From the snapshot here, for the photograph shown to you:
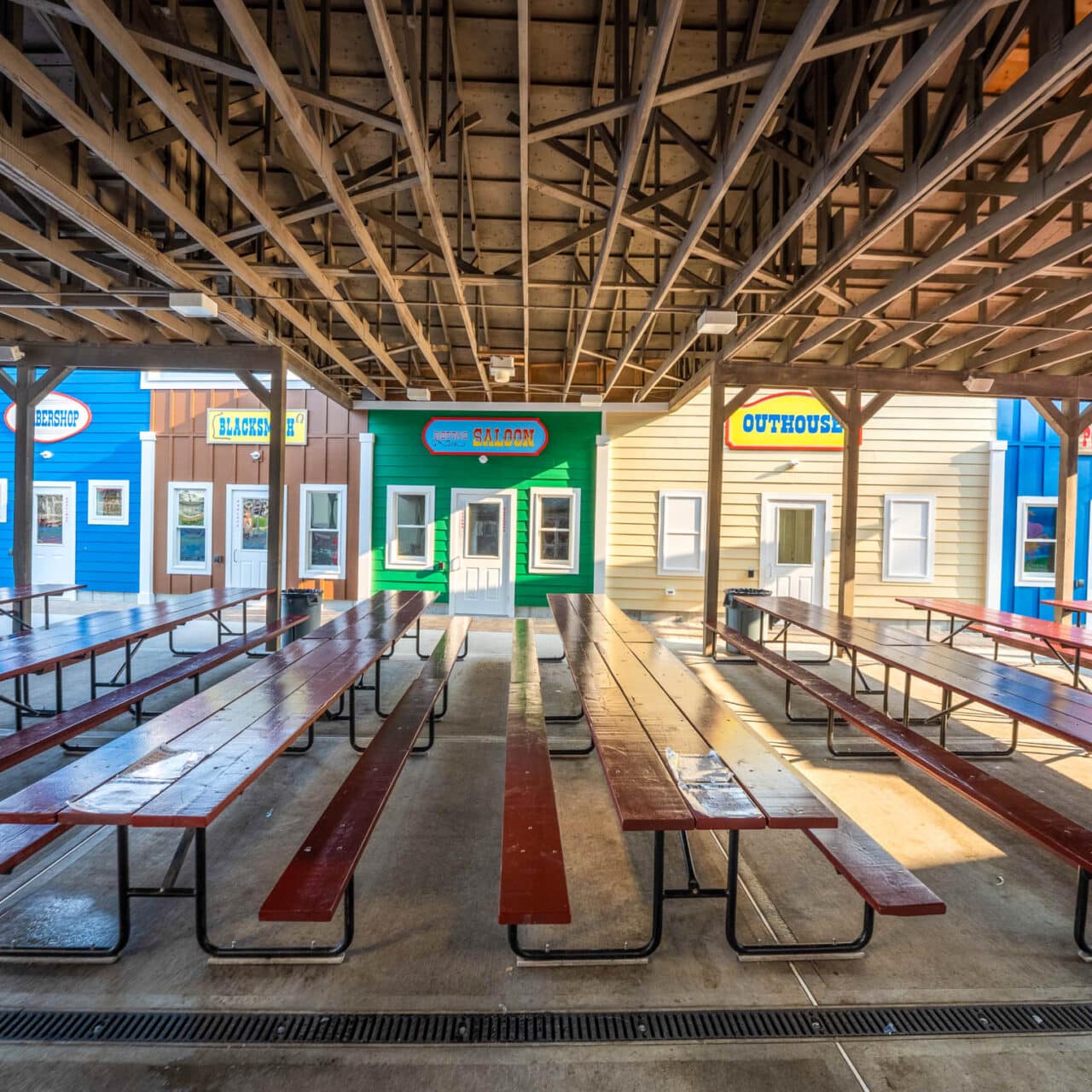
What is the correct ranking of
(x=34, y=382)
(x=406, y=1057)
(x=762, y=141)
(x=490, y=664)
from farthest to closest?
(x=34, y=382)
(x=490, y=664)
(x=762, y=141)
(x=406, y=1057)

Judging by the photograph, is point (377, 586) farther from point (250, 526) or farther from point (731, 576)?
point (731, 576)

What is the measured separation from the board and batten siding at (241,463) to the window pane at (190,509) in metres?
0.24

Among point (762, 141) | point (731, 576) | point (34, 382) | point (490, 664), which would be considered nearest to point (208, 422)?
point (34, 382)

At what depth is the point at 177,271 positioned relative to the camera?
17.2 feet

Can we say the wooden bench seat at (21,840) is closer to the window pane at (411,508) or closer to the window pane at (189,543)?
the window pane at (411,508)

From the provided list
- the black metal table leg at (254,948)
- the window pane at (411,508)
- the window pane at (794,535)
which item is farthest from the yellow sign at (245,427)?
the black metal table leg at (254,948)

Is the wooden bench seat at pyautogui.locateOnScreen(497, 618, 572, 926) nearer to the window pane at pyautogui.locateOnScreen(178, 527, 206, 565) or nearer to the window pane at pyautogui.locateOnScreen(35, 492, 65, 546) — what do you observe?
the window pane at pyautogui.locateOnScreen(178, 527, 206, 565)

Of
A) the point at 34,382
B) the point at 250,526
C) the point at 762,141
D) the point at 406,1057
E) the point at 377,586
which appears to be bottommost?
the point at 406,1057

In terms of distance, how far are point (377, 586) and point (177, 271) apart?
6427 mm

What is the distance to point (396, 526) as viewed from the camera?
1096 cm

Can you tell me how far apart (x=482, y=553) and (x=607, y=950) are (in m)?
8.68

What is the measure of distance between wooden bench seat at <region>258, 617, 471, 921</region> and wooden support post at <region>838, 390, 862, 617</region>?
596cm

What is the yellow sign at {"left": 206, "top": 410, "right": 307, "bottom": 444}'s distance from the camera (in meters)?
11.0

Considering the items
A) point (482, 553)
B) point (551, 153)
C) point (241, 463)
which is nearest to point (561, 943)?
point (551, 153)
